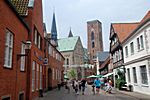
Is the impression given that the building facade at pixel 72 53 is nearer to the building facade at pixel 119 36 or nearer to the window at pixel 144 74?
the building facade at pixel 119 36

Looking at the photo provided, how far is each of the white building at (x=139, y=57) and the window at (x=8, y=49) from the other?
43.6ft

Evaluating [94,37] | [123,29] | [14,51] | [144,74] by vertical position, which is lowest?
[144,74]

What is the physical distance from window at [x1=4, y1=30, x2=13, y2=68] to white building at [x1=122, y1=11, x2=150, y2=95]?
1328cm

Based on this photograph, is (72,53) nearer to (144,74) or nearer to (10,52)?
(144,74)

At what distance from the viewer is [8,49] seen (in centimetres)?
1069

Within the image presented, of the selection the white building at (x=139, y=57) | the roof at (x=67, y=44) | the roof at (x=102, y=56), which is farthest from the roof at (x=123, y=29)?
the roof at (x=67, y=44)

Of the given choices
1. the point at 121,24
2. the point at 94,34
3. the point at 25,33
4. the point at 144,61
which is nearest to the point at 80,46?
the point at 94,34

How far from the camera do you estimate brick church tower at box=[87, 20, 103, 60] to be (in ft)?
331

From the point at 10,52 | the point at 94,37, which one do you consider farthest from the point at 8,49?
the point at 94,37

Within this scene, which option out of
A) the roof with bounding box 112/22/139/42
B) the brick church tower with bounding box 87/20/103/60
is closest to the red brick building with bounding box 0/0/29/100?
the roof with bounding box 112/22/139/42

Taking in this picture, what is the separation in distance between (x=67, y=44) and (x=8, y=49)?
3127 inches

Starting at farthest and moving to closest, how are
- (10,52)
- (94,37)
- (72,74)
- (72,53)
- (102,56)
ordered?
1. (94,37)
2. (72,53)
3. (72,74)
4. (102,56)
5. (10,52)

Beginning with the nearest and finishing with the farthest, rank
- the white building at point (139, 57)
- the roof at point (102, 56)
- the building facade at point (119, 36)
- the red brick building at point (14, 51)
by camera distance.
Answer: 1. the red brick building at point (14, 51)
2. the white building at point (139, 57)
3. the building facade at point (119, 36)
4. the roof at point (102, 56)

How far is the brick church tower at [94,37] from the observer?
101 metres
